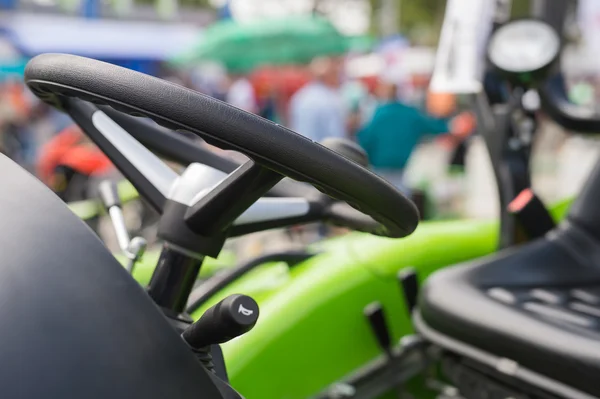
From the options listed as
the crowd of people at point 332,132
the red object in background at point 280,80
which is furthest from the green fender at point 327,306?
the red object in background at point 280,80

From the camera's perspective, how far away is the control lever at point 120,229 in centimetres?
109

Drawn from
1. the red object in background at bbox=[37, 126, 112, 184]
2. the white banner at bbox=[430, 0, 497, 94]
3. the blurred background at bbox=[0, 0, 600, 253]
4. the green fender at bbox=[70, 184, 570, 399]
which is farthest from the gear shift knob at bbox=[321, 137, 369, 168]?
the red object in background at bbox=[37, 126, 112, 184]

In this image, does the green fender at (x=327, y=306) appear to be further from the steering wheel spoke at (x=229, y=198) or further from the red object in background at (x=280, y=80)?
the red object in background at (x=280, y=80)

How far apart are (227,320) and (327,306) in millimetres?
841

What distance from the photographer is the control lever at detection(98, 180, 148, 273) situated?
1091 mm

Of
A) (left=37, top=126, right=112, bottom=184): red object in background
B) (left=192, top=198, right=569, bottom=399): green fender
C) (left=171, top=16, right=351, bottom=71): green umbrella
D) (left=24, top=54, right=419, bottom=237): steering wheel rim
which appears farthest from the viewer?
(left=171, top=16, right=351, bottom=71): green umbrella

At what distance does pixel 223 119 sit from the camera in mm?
761

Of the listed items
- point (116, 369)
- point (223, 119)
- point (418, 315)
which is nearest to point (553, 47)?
point (418, 315)

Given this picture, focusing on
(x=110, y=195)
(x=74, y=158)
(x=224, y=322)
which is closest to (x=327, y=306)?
(x=110, y=195)

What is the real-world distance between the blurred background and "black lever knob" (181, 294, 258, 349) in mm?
2455

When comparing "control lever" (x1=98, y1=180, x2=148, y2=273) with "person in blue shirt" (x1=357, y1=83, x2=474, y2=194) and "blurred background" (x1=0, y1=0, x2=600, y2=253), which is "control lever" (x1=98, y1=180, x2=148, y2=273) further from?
"person in blue shirt" (x1=357, y1=83, x2=474, y2=194)

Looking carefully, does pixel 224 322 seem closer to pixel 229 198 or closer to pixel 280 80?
pixel 229 198

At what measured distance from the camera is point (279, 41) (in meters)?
10.0

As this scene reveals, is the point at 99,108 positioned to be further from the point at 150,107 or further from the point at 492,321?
the point at 492,321
